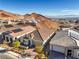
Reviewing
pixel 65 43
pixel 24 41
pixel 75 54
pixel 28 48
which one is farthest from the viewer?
pixel 24 41

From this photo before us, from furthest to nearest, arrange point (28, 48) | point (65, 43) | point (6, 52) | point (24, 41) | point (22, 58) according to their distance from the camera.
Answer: point (24, 41) → point (28, 48) → point (6, 52) → point (22, 58) → point (65, 43)

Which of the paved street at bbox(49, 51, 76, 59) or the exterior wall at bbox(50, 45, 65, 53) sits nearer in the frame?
the paved street at bbox(49, 51, 76, 59)

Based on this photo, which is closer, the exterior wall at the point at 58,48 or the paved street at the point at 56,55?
the paved street at the point at 56,55

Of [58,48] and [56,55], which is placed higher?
[58,48]

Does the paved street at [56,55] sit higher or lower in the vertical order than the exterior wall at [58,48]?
lower

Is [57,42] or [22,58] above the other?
[57,42]

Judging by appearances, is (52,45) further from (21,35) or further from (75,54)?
(21,35)

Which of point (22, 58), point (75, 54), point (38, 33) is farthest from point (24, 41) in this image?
point (75, 54)

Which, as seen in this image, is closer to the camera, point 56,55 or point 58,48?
point 56,55

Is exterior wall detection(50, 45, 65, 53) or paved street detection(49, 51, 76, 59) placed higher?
exterior wall detection(50, 45, 65, 53)

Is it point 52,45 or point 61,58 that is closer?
point 61,58
